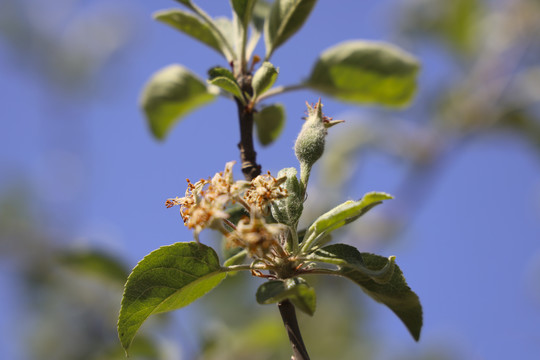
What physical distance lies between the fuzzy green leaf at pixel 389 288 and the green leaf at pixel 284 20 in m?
0.99

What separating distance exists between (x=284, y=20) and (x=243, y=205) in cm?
96

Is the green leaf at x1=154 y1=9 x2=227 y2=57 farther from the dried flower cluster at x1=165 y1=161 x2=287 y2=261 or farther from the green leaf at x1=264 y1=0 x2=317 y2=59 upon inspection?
the dried flower cluster at x1=165 y1=161 x2=287 y2=261

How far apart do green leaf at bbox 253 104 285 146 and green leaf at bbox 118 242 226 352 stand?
803 mm

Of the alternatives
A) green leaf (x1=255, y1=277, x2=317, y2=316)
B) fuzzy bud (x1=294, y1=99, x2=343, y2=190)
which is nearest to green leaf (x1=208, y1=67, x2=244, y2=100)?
fuzzy bud (x1=294, y1=99, x2=343, y2=190)

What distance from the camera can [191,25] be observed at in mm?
2242

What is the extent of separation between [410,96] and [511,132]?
11.4 ft

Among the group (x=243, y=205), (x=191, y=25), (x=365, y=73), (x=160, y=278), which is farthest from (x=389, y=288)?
(x=191, y=25)

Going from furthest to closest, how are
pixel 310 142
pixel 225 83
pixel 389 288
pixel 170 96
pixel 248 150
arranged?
pixel 170 96, pixel 248 150, pixel 225 83, pixel 310 142, pixel 389 288

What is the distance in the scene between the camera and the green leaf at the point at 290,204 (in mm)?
1565

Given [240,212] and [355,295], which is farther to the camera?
[355,295]

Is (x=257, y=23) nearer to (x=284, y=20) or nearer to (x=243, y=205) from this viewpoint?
(x=284, y=20)

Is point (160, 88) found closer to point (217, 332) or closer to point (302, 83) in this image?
point (302, 83)

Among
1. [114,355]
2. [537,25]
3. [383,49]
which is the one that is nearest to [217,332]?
[114,355]

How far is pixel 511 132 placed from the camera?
5449 mm
